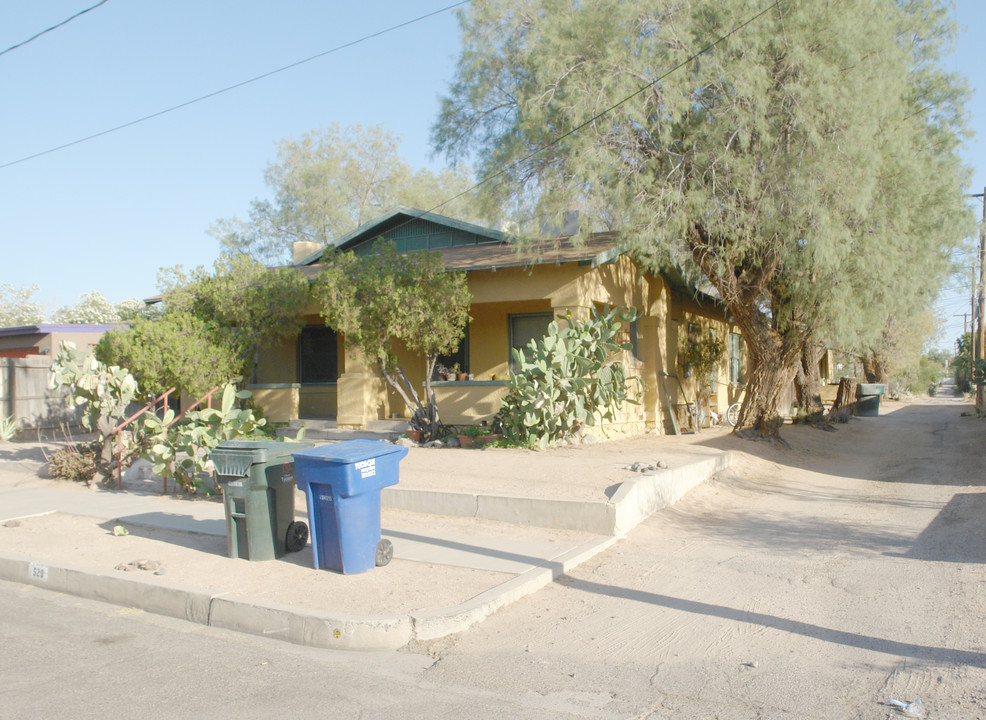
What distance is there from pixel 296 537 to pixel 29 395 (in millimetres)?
12641

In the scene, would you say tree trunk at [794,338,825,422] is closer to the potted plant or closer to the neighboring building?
the potted plant

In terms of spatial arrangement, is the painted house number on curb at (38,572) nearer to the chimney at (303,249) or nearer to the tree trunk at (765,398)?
the tree trunk at (765,398)

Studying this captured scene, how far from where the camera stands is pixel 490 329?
15.9 meters

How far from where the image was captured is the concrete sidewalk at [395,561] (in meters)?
5.53

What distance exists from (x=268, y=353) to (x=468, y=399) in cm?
627

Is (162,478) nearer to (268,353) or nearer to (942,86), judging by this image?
(268,353)

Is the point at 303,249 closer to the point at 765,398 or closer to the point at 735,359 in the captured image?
the point at 765,398

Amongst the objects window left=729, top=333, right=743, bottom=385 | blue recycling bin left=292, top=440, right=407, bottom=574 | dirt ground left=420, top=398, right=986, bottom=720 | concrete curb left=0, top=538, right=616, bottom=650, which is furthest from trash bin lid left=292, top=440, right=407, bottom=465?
window left=729, top=333, right=743, bottom=385

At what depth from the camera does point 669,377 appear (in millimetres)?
18047

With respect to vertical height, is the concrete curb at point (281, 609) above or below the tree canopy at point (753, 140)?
below

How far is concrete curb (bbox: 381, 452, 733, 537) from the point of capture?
26.8 ft

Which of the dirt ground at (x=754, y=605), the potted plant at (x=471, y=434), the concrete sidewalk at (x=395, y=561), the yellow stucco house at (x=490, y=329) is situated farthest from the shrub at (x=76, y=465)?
the potted plant at (x=471, y=434)

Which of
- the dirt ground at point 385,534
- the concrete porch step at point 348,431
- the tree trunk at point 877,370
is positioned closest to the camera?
the dirt ground at point 385,534

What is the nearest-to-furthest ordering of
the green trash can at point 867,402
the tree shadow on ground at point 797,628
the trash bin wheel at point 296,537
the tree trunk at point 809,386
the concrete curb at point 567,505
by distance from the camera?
the tree shadow on ground at point 797,628 → the trash bin wheel at point 296,537 → the concrete curb at point 567,505 → the tree trunk at point 809,386 → the green trash can at point 867,402
